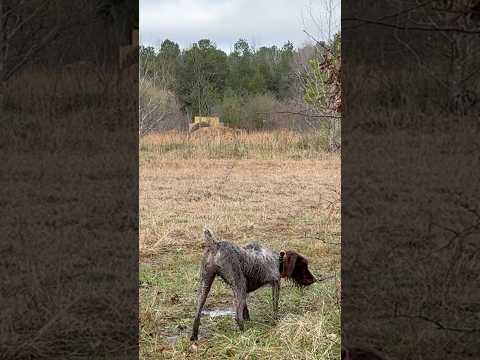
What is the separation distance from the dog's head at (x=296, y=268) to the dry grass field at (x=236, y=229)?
15cm

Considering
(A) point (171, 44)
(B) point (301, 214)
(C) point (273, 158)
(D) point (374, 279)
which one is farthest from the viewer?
(C) point (273, 158)

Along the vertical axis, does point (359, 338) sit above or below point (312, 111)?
below

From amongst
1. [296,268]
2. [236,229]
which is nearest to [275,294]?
[296,268]

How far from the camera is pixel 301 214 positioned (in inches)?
205

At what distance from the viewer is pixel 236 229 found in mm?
4398

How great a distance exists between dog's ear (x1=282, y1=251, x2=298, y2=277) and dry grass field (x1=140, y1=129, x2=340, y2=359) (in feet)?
0.60

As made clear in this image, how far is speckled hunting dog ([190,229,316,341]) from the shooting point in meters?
2.27

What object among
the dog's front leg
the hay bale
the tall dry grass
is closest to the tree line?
the hay bale

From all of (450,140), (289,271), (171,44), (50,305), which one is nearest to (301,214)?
(171,44)

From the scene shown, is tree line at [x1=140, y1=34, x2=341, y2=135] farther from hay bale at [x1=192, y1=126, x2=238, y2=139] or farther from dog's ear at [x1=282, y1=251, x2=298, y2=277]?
dog's ear at [x1=282, y1=251, x2=298, y2=277]

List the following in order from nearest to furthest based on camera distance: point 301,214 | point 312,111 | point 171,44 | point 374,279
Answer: point 374,279 → point 312,111 → point 301,214 → point 171,44

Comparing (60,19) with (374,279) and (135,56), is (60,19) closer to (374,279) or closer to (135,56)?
(135,56)

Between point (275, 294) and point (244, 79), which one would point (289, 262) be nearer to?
point (275, 294)

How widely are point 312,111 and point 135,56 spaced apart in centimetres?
180
